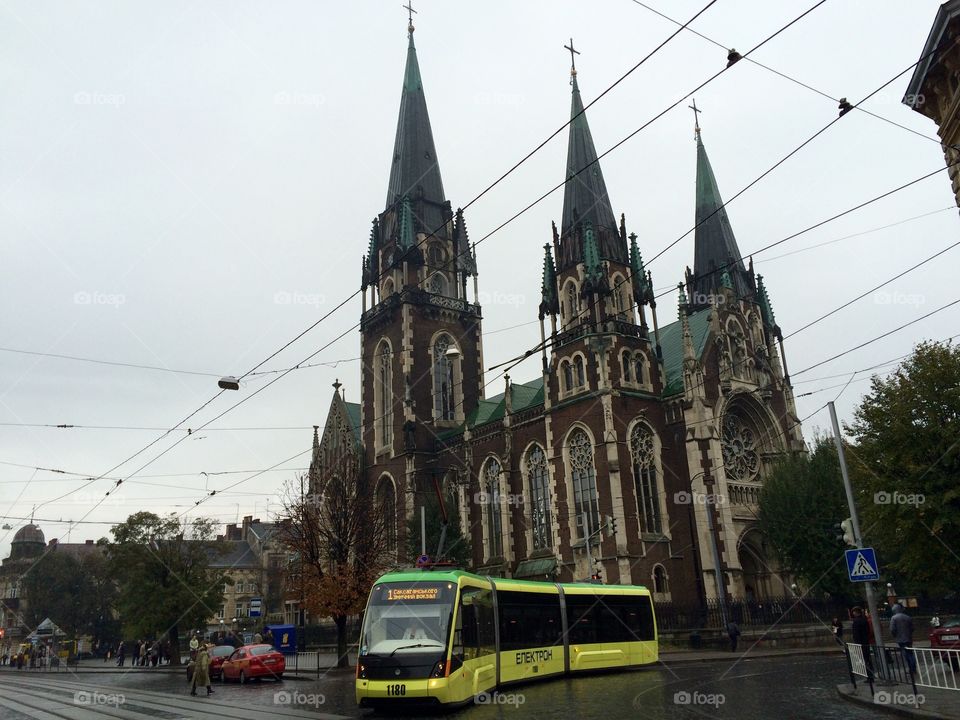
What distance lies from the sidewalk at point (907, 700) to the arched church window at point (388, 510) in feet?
95.1

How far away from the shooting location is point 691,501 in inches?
1559

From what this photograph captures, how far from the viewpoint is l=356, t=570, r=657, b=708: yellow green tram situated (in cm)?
1523

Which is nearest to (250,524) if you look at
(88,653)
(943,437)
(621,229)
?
(88,653)

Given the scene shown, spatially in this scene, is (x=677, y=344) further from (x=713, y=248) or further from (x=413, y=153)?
(x=413, y=153)

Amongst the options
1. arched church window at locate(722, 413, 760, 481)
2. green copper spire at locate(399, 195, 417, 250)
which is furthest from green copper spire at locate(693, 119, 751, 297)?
green copper spire at locate(399, 195, 417, 250)

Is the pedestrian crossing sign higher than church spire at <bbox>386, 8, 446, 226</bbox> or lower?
lower

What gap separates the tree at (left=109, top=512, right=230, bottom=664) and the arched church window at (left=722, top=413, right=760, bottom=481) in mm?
33002

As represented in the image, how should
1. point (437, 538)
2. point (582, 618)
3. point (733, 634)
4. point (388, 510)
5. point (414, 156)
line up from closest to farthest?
point (582, 618) < point (733, 634) < point (437, 538) < point (388, 510) < point (414, 156)

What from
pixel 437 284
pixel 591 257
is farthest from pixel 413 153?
pixel 591 257

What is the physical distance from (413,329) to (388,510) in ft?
41.9

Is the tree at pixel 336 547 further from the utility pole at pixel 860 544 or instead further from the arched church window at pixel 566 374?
the utility pole at pixel 860 544

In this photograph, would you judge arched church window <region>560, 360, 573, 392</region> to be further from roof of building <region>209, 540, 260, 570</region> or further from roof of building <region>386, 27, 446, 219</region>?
roof of building <region>209, 540, 260, 570</region>

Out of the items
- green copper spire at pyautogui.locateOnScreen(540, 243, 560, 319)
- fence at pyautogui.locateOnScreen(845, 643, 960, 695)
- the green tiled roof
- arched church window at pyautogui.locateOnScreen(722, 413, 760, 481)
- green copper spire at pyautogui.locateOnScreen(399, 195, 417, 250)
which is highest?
green copper spire at pyautogui.locateOnScreen(399, 195, 417, 250)

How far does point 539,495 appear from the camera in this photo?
45.3m
